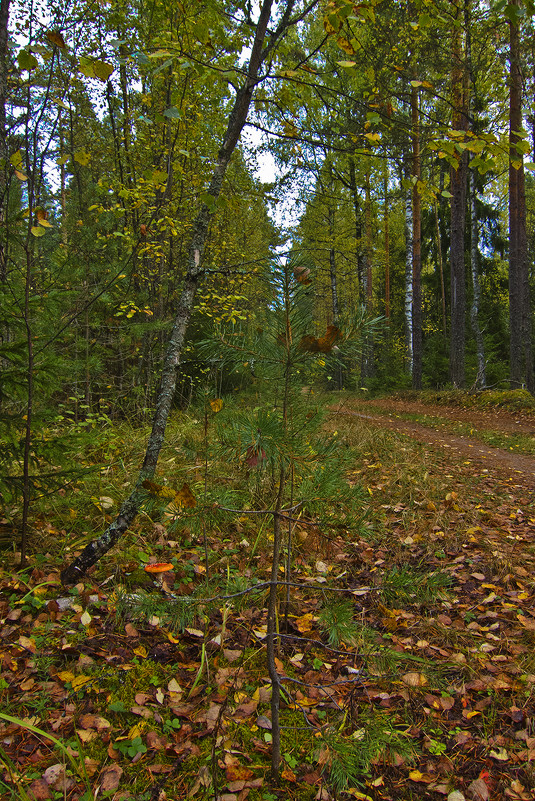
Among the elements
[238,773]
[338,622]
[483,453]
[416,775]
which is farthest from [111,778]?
[483,453]

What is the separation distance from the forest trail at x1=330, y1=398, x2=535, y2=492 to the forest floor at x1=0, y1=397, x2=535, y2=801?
224 centimetres

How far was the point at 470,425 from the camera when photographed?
853 cm

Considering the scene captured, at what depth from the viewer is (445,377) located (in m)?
16.5

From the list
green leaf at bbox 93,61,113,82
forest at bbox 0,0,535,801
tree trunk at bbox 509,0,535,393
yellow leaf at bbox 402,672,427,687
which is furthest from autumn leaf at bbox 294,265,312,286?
tree trunk at bbox 509,0,535,393

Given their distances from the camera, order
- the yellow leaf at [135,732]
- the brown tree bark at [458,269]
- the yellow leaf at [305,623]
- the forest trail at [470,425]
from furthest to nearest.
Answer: the brown tree bark at [458,269], the forest trail at [470,425], the yellow leaf at [305,623], the yellow leaf at [135,732]

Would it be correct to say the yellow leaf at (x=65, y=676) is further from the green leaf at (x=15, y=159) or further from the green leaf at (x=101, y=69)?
the green leaf at (x=101, y=69)

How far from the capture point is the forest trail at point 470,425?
569 cm

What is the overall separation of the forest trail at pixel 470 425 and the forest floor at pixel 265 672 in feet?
7.35

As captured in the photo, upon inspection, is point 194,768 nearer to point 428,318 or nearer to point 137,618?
point 137,618

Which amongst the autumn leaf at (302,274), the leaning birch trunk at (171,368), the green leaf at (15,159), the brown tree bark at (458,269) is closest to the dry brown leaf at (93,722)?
the leaning birch trunk at (171,368)

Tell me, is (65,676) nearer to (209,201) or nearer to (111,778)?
(111,778)

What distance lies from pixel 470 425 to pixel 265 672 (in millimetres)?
7680

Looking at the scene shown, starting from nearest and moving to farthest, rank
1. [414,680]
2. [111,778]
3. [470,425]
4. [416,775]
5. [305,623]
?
[111,778]
[416,775]
[414,680]
[305,623]
[470,425]

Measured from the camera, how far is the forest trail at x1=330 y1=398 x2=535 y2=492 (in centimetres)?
569
